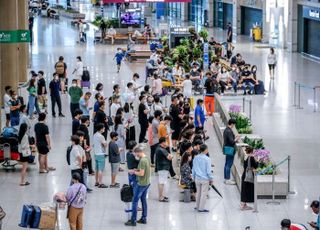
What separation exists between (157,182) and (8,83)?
14.7m

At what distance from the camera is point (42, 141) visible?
71.7 ft

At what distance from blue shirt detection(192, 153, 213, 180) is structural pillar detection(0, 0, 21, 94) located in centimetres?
1713

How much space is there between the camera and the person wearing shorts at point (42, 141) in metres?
21.6

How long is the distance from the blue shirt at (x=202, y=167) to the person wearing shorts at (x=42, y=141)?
14.9 ft

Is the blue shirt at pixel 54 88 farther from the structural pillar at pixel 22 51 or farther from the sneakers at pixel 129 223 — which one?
the sneakers at pixel 129 223

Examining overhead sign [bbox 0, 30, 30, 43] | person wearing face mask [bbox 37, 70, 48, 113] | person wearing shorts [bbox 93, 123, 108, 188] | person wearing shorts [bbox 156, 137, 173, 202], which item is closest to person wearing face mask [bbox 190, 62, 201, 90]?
person wearing face mask [bbox 37, 70, 48, 113]

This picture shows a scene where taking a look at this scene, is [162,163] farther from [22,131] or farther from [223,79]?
[223,79]

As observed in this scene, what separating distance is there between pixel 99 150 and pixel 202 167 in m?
2.83

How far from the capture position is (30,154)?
21.9 m

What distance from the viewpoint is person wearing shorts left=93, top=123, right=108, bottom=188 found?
20266mm

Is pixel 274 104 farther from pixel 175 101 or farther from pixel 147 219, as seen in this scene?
pixel 147 219

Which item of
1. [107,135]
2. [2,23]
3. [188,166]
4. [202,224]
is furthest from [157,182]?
[2,23]

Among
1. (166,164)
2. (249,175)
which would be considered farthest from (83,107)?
(249,175)

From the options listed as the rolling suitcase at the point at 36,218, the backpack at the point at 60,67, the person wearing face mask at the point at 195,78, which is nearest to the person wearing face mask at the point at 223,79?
the person wearing face mask at the point at 195,78
